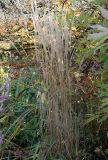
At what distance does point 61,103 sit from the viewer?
2.66m

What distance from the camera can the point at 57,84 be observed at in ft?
8.67

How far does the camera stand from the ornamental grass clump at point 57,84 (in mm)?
2527

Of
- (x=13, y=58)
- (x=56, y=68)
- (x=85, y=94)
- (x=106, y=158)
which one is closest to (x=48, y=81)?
(x=56, y=68)

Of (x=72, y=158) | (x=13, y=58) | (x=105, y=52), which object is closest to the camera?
(x=105, y=52)

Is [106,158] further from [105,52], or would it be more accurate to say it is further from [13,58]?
[13,58]

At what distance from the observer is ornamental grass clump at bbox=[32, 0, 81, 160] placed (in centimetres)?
253

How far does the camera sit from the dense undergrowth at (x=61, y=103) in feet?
8.36

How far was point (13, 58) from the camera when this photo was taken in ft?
20.2

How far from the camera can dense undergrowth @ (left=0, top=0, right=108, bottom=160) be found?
2.55 meters

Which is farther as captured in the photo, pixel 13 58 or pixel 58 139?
pixel 13 58

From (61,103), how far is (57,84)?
132 millimetres

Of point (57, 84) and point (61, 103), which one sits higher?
point (57, 84)

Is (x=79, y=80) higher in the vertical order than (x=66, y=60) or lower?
lower

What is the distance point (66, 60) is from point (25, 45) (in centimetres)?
368
